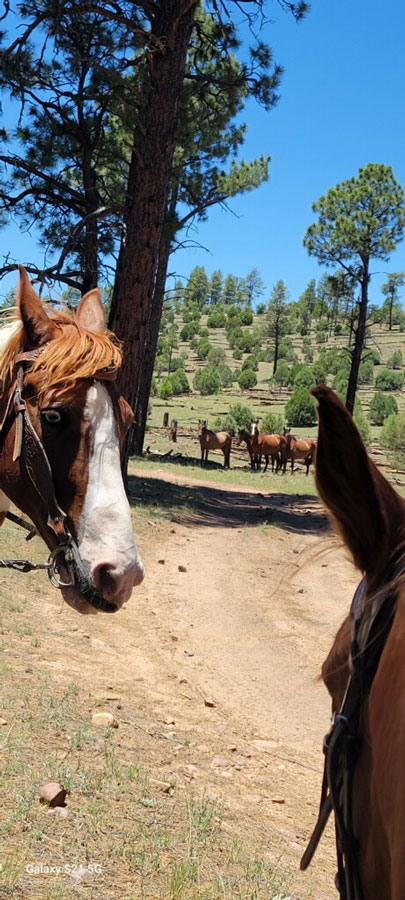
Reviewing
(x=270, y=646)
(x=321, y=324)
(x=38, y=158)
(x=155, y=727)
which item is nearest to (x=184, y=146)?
(x=38, y=158)

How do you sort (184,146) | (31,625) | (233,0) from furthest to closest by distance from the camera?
(184,146)
(233,0)
(31,625)

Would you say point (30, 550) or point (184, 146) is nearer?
point (30, 550)

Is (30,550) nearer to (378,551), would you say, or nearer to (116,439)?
(116,439)

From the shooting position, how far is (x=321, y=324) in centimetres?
10425

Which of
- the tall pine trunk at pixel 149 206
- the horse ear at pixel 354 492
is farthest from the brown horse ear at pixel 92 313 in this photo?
the tall pine trunk at pixel 149 206

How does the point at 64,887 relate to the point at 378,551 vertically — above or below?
below

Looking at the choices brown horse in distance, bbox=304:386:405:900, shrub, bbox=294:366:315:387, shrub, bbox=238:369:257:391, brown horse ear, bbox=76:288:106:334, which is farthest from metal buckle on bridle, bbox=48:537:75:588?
shrub, bbox=238:369:257:391

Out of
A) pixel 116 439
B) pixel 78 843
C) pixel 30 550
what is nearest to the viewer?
pixel 116 439

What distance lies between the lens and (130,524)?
2.10 m

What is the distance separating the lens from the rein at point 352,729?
40.4 inches

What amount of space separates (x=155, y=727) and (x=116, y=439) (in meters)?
2.63

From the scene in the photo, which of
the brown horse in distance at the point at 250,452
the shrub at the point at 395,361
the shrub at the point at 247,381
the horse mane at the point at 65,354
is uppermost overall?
the shrub at the point at 395,361

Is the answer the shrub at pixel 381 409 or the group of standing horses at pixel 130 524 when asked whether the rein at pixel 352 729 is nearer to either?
the group of standing horses at pixel 130 524

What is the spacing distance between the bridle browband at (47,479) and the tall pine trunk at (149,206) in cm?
704
